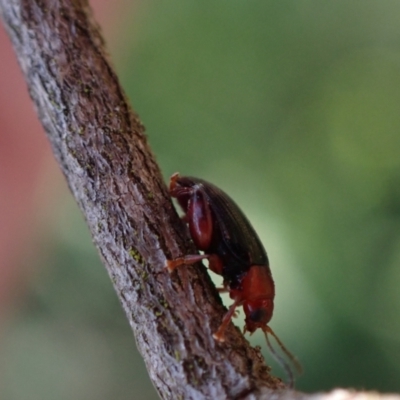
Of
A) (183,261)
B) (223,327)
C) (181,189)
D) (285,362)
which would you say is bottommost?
(285,362)

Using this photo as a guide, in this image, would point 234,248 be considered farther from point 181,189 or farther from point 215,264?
point 181,189

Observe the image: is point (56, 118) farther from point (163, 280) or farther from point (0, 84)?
point (0, 84)

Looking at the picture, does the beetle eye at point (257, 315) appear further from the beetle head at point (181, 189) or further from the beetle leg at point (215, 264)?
the beetle head at point (181, 189)

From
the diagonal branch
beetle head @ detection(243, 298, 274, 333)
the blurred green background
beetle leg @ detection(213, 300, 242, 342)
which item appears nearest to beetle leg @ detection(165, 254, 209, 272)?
the diagonal branch

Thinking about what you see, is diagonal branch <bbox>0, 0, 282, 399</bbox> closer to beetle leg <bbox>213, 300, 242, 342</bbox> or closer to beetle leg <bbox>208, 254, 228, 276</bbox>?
beetle leg <bbox>213, 300, 242, 342</bbox>

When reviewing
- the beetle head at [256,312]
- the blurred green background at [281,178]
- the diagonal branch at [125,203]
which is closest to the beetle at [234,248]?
the beetle head at [256,312]

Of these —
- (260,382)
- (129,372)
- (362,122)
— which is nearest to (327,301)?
(362,122)

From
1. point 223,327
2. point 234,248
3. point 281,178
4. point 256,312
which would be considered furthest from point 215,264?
point 281,178
